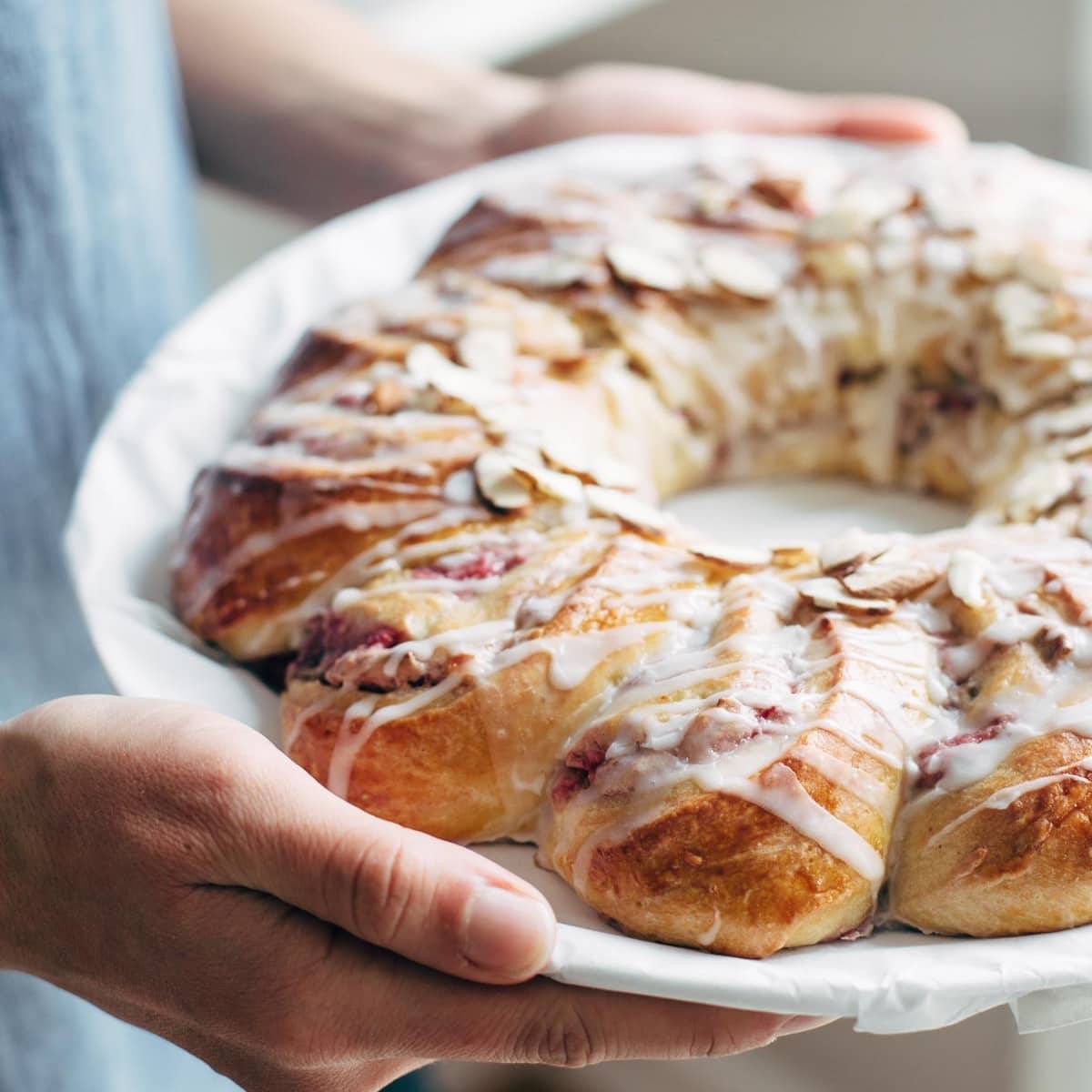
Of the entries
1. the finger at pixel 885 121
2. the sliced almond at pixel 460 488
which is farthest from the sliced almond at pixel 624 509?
the finger at pixel 885 121

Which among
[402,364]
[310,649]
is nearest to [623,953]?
[310,649]

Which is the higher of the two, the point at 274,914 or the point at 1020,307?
the point at 1020,307

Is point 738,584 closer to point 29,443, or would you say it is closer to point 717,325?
point 717,325

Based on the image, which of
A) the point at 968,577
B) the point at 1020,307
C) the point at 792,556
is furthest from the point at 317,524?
the point at 1020,307

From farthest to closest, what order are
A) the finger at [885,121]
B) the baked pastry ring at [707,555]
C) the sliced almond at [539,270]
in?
1. the finger at [885,121]
2. the sliced almond at [539,270]
3. the baked pastry ring at [707,555]

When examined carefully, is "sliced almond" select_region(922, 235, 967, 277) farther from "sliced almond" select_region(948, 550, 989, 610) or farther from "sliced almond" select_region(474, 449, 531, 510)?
"sliced almond" select_region(474, 449, 531, 510)

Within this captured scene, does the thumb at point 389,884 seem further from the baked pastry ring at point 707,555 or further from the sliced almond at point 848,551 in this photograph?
the sliced almond at point 848,551

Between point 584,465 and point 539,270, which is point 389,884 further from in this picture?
point 539,270
